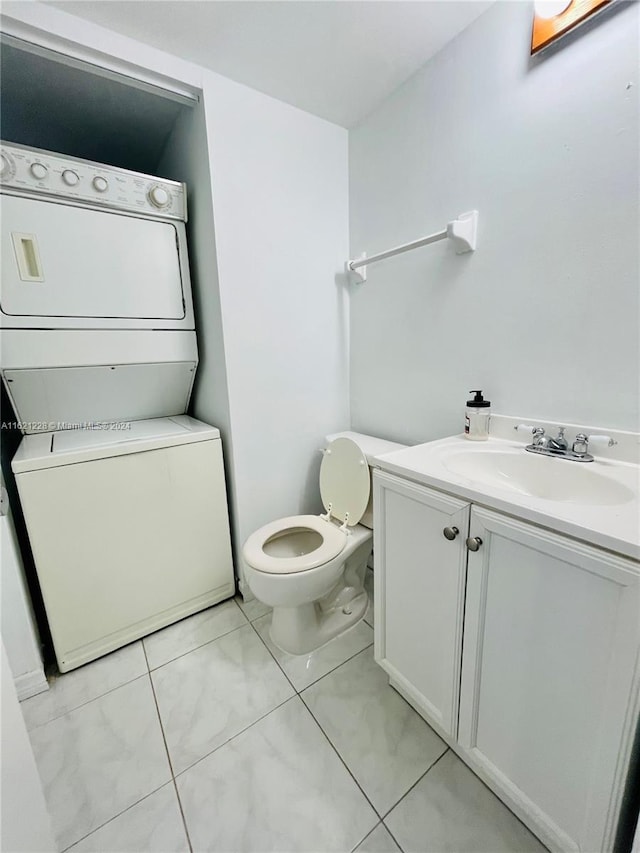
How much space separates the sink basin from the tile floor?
0.89 meters

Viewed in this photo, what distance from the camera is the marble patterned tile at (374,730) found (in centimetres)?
104

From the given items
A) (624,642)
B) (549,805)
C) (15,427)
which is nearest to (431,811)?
(549,805)

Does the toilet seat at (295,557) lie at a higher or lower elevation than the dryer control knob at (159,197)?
lower

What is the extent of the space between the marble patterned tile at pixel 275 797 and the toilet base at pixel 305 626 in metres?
0.30

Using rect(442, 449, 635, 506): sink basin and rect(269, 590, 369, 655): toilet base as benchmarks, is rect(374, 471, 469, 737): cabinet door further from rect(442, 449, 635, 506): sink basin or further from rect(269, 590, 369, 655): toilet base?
rect(269, 590, 369, 655): toilet base

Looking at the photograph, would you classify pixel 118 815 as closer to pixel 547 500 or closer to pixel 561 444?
pixel 547 500

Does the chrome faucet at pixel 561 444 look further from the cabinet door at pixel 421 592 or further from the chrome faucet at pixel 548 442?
the cabinet door at pixel 421 592

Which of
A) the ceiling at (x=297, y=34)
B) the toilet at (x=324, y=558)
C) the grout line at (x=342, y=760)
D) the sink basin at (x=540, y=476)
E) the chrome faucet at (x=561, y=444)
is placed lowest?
the grout line at (x=342, y=760)

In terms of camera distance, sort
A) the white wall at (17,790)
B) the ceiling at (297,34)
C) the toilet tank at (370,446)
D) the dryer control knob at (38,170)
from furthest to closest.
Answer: the toilet tank at (370,446)
the dryer control knob at (38,170)
the ceiling at (297,34)
the white wall at (17,790)

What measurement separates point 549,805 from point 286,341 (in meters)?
1.76

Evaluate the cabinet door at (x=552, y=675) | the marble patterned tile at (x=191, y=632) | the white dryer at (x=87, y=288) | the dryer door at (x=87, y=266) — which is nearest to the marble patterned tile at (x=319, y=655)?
the marble patterned tile at (x=191, y=632)

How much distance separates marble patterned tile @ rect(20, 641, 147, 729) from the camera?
1.27 m

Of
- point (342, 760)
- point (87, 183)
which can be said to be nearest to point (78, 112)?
point (87, 183)

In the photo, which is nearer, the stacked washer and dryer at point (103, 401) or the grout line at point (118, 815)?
the grout line at point (118, 815)
